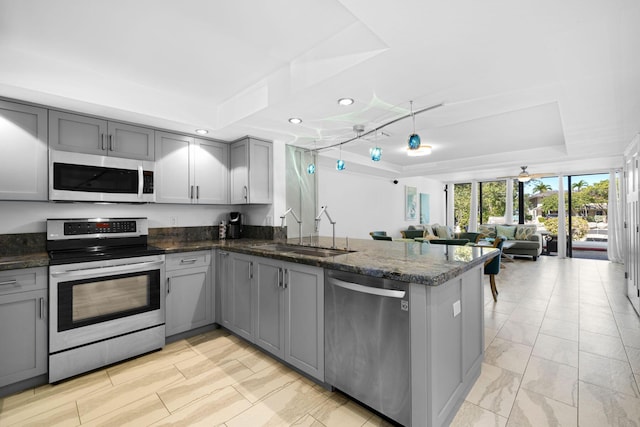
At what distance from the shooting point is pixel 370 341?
Answer: 1.71 metres

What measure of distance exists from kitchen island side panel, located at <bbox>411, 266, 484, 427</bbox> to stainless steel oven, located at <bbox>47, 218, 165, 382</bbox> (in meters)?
2.25

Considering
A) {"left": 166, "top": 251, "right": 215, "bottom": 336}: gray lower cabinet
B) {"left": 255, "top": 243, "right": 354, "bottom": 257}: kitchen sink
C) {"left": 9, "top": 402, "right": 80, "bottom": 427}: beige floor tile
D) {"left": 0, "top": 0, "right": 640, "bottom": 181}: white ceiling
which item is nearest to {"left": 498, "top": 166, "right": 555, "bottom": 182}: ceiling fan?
{"left": 0, "top": 0, "right": 640, "bottom": 181}: white ceiling

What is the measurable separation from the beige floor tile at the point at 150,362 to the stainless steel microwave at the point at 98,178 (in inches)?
56.5

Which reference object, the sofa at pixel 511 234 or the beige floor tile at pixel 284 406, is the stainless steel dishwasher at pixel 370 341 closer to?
the beige floor tile at pixel 284 406

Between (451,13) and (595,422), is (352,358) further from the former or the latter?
(451,13)

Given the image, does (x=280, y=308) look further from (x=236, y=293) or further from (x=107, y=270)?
(x=107, y=270)

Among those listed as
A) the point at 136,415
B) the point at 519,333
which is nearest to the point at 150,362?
the point at 136,415

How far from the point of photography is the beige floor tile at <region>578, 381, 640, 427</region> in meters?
1.70

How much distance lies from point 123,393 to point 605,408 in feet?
10.3

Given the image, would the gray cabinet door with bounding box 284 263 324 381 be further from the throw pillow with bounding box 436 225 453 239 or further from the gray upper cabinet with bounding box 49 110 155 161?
the throw pillow with bounding box 436 225 453 239

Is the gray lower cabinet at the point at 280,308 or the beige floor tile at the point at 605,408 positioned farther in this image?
the gray lower cabinet at the point at 280,308

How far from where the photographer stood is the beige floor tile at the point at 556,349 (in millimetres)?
2416

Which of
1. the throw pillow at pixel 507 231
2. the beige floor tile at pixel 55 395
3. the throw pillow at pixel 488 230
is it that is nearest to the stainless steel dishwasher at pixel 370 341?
the beige floor tile at pixel 55 395

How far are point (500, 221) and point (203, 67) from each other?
9737 millimetres
